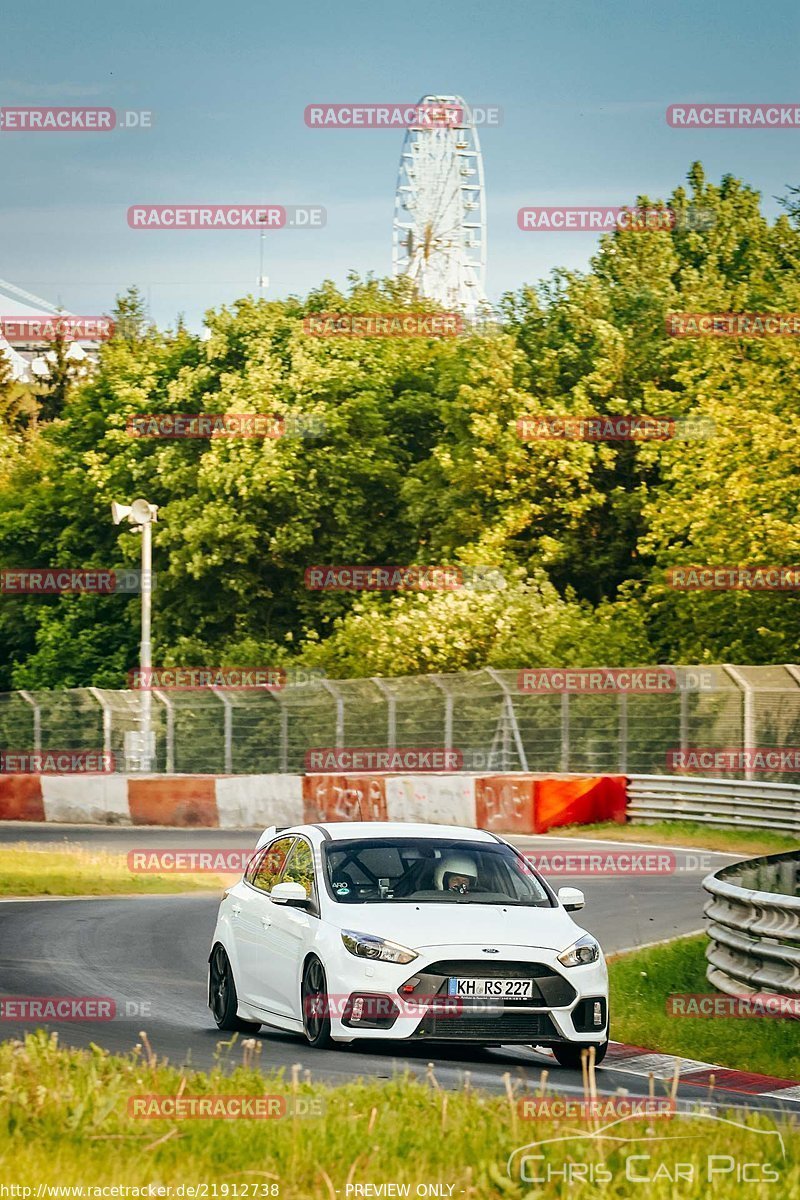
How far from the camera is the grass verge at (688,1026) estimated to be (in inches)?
457

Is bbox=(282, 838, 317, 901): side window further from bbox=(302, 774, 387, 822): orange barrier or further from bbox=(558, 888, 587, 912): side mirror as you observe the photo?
bbox=(302, 774, 387, 822): orange barrier

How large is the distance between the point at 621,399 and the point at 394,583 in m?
9.76

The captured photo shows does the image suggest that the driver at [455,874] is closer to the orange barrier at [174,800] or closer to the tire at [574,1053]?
the tire at [574,1053]

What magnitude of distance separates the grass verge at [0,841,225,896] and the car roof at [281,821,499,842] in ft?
38.0

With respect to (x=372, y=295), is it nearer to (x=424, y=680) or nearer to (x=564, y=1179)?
(x=424, y=680)

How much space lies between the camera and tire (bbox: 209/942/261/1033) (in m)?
12.3

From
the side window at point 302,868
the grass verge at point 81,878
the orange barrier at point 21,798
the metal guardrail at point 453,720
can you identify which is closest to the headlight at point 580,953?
the side window at point 302,868

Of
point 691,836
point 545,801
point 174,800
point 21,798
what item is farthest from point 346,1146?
point 21,798

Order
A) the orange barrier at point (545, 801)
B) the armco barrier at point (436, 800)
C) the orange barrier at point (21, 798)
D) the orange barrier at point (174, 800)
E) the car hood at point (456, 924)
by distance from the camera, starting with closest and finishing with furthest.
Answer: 1. the car hood at point (456, 924)
2. the armco barrier at point (436, 800)
3. the orange barrier at point (545, 801)
4. the orange barrier at point (174, 800)
5. the orange barrier at point (21, 798)

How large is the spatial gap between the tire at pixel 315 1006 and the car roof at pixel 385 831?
3.44 feet

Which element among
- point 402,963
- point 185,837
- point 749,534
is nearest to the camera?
point 402,963

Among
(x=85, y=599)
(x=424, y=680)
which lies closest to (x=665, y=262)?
(x=85, y=599)

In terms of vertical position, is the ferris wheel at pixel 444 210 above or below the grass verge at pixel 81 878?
above

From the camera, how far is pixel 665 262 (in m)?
60.5
